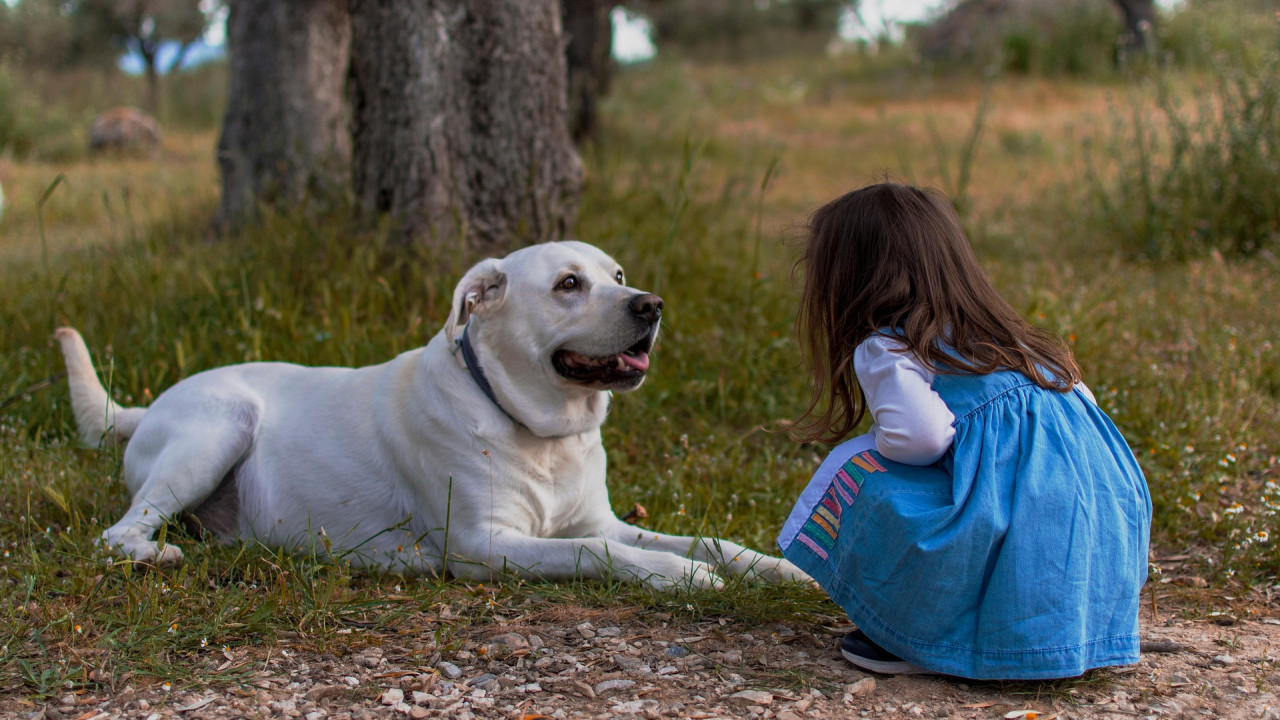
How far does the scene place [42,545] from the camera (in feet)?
10.7

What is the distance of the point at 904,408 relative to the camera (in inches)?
91.4

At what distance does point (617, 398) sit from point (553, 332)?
1.36 metres

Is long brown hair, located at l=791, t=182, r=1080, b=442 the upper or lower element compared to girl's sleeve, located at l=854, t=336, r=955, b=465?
upper

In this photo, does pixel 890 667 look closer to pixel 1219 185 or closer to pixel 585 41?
pixel 1219 185

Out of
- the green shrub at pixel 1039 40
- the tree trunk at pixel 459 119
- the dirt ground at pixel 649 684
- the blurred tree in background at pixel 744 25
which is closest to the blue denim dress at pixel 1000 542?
the dirt ground at pixel 649 684

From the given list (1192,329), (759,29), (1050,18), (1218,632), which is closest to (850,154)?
(1192,329)

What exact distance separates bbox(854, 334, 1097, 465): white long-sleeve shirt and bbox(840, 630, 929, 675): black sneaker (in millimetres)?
476

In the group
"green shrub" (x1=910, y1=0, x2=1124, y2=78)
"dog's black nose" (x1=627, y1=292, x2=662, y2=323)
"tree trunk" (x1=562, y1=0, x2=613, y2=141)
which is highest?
"green shrub" (x1=910, y1=0, x2=1124, y2=78)

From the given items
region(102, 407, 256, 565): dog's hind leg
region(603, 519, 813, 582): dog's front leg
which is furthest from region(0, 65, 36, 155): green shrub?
region(603, 519, 813, 582): dog's front leg

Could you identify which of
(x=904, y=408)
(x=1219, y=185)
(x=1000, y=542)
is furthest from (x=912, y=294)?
(x=1219, y=185)

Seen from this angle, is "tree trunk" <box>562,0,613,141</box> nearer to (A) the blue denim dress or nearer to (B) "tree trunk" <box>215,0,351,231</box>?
(B) "tree trunk" <box>215,0,351,231</box>

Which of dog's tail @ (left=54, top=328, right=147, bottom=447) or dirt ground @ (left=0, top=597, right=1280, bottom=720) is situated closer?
dirt ground @ (left=0, top=597, right=1280, bottom=720)

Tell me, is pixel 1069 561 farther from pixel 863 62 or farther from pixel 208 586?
pixel 863 62

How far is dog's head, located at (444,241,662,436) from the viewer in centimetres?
307
